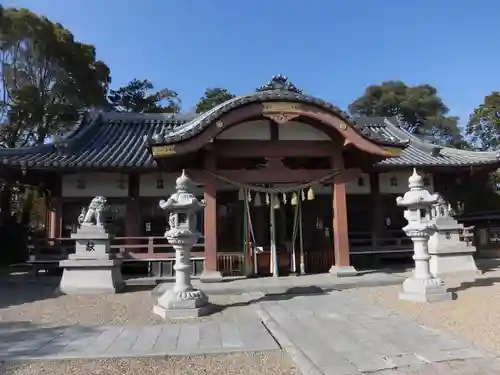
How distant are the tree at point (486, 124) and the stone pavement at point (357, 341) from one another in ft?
83.5

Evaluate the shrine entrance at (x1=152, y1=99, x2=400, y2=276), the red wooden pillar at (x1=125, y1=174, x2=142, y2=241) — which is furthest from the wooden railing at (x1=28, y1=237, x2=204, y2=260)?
the shrine entrance at (x1=152, y1=99, x2=400, y2=276)

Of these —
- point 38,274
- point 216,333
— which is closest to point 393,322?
point 216,333

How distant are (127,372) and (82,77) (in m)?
26.1

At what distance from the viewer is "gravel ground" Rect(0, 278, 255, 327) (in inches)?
305

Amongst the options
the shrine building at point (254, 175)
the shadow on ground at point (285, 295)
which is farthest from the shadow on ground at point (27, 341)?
the shrine building at point (254, 175)

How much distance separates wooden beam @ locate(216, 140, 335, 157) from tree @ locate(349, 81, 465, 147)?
116ft

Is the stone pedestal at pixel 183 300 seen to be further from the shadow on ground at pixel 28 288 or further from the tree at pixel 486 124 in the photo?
the tree at pixel 486 124

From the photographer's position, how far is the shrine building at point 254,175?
1184 cm

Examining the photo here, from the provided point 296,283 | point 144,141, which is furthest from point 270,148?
point 296,283

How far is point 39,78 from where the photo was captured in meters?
25.0

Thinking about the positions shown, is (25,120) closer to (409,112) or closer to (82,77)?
(82,77)

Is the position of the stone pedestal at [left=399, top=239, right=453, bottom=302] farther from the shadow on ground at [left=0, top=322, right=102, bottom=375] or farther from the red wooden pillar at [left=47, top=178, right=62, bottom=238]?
the red wooden pillar at [left=47, top=178, right=62, bottom=238]

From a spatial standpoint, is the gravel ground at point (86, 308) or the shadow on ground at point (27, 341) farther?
the gravel ground at point (86, 308)

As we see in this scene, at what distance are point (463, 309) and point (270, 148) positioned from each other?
23.1 feet
